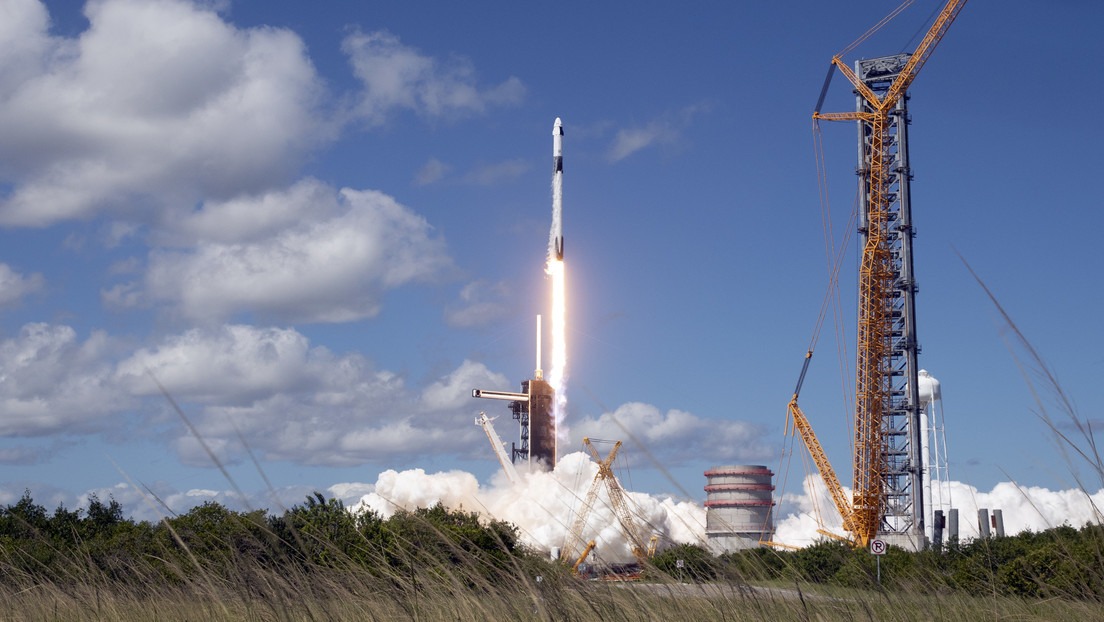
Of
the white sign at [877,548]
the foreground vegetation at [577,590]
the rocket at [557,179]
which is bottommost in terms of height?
the foreground vegetation at [577,590]

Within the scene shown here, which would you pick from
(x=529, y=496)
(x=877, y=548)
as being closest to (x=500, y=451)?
(x=529, y=496)

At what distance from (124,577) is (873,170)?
79265mm

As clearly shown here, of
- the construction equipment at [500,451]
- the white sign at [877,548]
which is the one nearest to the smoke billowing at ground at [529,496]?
the construction equipment at [500,451]

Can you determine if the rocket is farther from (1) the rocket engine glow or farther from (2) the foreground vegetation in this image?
(2) the foreground vegetation

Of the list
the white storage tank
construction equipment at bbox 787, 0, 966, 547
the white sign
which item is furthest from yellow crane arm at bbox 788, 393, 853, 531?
the white sign

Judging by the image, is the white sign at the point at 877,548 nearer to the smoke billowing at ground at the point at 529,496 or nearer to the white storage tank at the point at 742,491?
the smoke billowing at ground at the point at 529,496

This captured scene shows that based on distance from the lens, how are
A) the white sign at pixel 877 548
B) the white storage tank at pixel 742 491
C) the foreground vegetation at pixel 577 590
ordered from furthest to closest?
the white storage tank at pixel 742 491, the white sign at pixel 877 548, the foreground vegetation at pixel 577 590

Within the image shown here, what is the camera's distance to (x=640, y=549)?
750 centimetres

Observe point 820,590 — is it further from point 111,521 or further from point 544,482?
point 544,482

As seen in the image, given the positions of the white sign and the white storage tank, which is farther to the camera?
the white storage tank

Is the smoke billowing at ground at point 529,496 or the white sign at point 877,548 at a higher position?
the smoke billowing at ground at point 529,496

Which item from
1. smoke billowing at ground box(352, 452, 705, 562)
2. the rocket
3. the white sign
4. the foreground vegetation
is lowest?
the foreground vegetation

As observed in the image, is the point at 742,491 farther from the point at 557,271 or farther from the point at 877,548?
the point at 877,548

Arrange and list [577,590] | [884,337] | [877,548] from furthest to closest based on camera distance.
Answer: [884,337], [877,548], [577,590]
